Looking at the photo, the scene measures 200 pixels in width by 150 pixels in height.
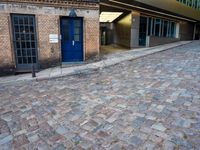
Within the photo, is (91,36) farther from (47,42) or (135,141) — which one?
(135,141)

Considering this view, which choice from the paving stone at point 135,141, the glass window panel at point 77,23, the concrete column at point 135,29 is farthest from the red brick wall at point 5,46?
the concrete column at point 135,29

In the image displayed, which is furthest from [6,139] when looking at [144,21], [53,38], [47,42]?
[144,21]

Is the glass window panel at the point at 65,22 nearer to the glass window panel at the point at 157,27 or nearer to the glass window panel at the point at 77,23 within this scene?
the glass window panel at the point at 77,23

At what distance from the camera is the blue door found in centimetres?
1015

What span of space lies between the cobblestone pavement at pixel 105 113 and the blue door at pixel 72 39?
3060mm

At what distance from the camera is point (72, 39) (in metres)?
10.4

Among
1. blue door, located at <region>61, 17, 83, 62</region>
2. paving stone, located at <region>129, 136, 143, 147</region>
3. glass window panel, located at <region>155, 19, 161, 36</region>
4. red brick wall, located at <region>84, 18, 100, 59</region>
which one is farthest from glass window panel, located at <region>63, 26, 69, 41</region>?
glass window panel, located at <region>155, 19, 161, 36</region>

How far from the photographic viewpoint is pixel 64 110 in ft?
16.1

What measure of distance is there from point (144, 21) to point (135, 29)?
1.48 m

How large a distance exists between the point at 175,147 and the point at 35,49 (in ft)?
27.4

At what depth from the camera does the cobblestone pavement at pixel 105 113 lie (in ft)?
11.6

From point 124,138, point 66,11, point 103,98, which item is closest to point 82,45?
point 66,11

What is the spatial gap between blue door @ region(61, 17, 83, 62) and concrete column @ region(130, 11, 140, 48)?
6109 mm

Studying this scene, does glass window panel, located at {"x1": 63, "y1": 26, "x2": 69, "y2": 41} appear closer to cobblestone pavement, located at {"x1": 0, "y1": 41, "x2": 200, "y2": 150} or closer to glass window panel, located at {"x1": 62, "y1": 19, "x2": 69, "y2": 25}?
glass window panel, located at {"x1": 62, "y1": 19, "x2": 69, "y2": 25}
